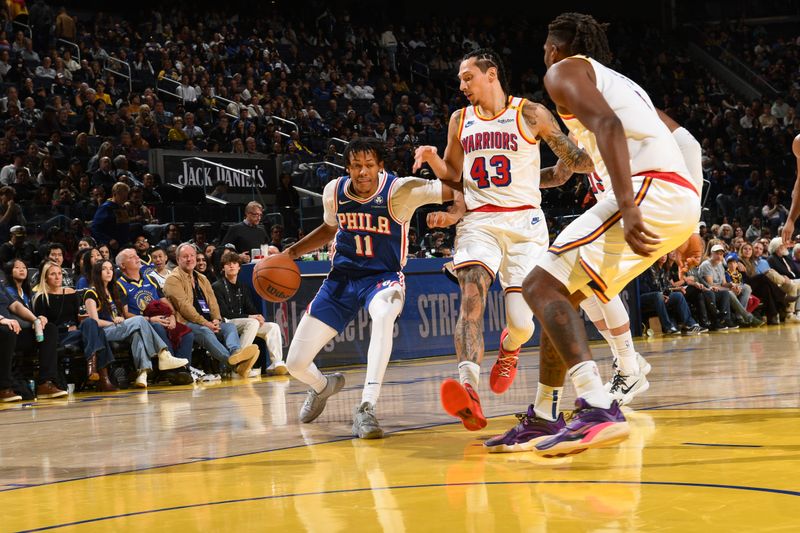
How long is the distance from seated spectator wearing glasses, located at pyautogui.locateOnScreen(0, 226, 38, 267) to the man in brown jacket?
1.74m

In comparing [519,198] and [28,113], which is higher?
[28,113]

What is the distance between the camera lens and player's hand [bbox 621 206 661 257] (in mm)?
4090

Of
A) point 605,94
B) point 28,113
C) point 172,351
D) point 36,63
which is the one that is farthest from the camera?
point 36,63

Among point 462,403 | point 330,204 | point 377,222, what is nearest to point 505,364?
point 462,403

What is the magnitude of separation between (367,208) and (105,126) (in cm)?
1157

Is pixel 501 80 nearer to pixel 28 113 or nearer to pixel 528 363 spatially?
pixel 528 363

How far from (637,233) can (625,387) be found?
2670 millimetres

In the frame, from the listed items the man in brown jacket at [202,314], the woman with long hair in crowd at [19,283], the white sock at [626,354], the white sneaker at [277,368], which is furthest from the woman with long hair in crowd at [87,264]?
the white sock at [626,354]

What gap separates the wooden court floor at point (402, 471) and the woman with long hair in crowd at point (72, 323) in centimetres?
254

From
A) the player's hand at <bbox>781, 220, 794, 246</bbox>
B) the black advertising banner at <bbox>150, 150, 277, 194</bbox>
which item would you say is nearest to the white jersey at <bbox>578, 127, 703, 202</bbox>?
the player's hand at <bbox>781, 220, 794, 246</bbox>

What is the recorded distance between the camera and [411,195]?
634cm

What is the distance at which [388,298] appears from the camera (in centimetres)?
622

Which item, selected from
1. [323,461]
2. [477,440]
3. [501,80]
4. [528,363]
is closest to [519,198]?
[501,80]

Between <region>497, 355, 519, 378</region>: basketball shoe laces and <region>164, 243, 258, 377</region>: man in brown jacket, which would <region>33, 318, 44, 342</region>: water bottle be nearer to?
<region>164, 243, 258, 377</region>: man in brown jacket
